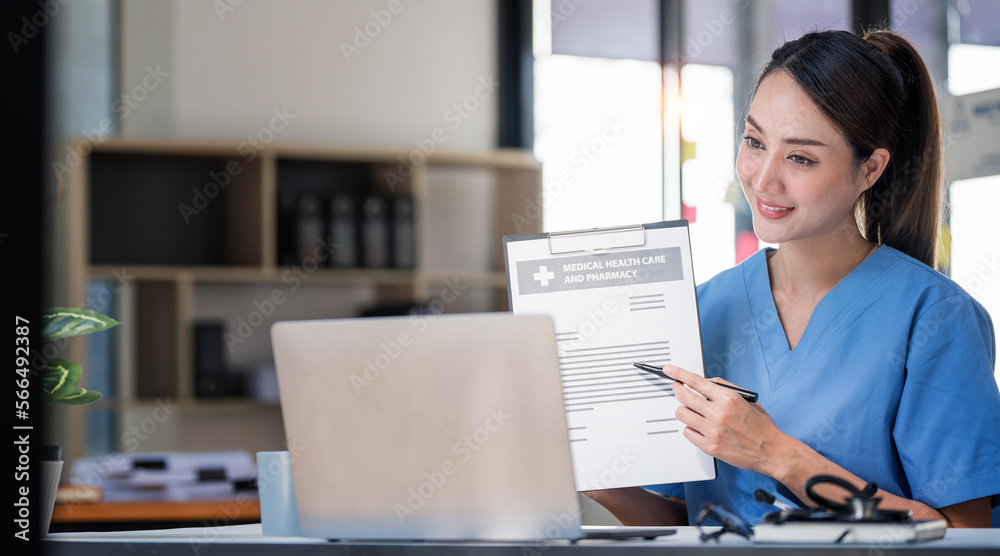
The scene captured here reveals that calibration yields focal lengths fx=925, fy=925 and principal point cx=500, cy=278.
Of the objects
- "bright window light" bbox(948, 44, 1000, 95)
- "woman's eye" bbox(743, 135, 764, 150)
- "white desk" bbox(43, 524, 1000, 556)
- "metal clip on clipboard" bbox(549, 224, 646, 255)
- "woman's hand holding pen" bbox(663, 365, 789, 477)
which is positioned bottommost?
"white desk" bbox(43, 524, 1000, 556)

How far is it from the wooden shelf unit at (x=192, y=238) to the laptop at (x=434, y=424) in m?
3.02

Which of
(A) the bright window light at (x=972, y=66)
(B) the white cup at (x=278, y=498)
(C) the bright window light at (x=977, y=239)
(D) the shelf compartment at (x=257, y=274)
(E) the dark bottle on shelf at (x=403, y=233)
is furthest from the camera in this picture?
(E) the dark bottle on shelf at (x=403, y=233)

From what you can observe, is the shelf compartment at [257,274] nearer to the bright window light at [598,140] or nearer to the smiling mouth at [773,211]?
the bright window light at [598,140]

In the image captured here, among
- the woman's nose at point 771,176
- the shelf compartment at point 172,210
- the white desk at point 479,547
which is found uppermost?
the shelf compartment at point 172,210

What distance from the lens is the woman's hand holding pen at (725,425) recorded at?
132 centimetres

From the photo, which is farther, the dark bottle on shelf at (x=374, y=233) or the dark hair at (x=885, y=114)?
the dark bottle on shelf at (x=374, y=233)

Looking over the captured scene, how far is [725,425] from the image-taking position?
1.32 m

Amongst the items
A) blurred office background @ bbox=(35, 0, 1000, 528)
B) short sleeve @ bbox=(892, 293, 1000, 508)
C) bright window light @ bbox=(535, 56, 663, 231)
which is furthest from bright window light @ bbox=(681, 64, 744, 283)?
short sleeve @ bbox=(892, 293, 1000, 508)

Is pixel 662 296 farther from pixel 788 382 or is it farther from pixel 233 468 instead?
pixel 233 468

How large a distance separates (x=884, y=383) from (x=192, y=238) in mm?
3394

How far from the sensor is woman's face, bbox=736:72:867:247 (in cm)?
152

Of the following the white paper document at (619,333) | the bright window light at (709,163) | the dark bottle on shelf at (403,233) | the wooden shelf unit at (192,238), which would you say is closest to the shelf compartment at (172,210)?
the wooden shelf unit at (192,238)

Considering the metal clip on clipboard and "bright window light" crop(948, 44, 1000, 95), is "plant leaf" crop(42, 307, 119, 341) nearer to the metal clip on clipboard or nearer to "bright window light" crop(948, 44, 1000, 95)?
the metal clip on clipboard

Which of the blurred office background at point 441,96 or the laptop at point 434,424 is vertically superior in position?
the blurred office background at point 441,96
